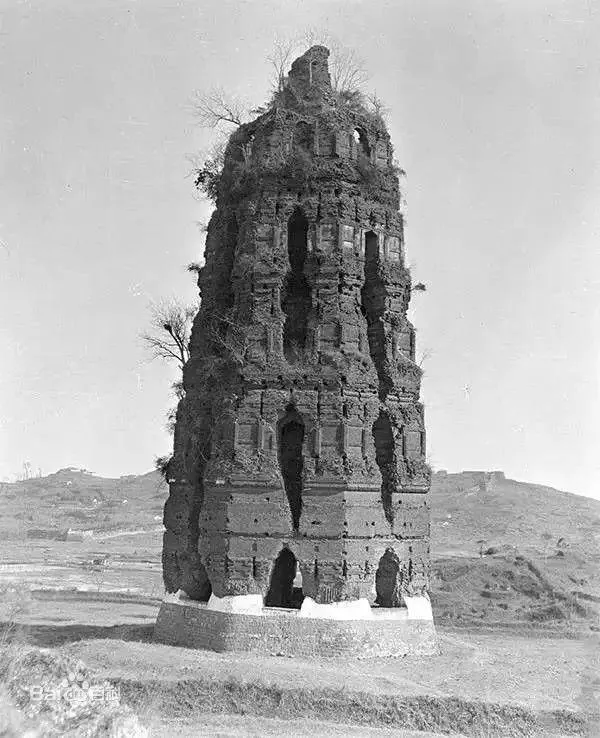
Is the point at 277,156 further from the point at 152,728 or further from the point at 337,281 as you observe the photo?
the point at 152,728

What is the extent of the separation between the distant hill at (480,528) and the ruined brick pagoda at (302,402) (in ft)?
16.7

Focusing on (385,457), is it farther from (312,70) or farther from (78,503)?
(78,503)

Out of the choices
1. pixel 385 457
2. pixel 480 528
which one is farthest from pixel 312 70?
pixel 480 528

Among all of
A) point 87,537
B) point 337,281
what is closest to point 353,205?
point 337,281

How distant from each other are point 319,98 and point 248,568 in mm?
14859

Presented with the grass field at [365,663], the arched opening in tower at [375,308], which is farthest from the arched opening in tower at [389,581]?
the arched opening in tower at [375,308]

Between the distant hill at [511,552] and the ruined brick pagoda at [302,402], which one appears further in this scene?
the distant hill at [511,552]

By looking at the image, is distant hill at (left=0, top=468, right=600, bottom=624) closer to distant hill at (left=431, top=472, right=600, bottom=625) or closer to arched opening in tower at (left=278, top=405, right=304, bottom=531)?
distant hill at (left=431, top=472, right=600, bottom=625)

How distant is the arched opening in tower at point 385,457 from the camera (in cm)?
2433

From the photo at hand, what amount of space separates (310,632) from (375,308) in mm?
9881

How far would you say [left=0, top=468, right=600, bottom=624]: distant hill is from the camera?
147ft

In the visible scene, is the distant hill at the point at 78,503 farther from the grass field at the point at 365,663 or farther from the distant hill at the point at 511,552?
the distant hill at the point at 511,552

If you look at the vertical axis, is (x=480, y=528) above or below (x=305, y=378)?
above

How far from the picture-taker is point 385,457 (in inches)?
984
